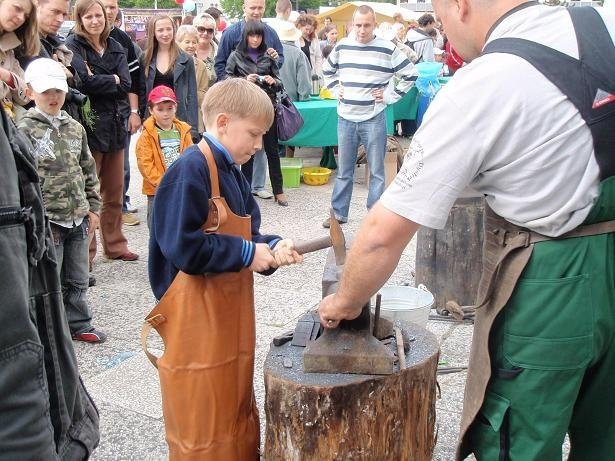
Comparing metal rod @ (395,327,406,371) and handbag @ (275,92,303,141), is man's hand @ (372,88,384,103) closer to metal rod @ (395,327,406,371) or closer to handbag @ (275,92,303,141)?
handbag @ (275,92,303,141)

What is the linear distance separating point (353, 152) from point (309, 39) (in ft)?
18.2

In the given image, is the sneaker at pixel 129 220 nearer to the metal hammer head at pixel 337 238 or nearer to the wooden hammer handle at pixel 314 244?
the wooden hammer handle at pixel 314 244

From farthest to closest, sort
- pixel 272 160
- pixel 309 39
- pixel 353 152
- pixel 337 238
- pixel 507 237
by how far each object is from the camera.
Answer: pixel 309 39, pixel 272 160, pixel 353 152, pixel 337 238, pixel 507 237

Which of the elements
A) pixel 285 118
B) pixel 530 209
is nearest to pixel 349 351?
pixel 530 209

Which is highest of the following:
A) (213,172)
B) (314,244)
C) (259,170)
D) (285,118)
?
(213,172)

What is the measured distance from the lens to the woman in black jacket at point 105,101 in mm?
5434

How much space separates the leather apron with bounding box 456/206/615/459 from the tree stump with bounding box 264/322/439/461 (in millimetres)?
384

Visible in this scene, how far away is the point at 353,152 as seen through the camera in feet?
23.0

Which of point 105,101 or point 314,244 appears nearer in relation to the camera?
point 314,244

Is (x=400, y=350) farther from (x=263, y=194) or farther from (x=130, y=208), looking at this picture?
(x=263, y=194)

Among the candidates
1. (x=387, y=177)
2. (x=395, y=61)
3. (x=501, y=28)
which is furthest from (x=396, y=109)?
(x=501, y=28)

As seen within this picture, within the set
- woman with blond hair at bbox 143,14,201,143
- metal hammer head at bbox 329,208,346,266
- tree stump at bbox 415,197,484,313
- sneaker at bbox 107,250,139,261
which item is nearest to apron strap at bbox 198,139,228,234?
metal hammer head at bbox 329,208,346,266

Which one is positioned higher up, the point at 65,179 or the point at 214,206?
the point at 214,206

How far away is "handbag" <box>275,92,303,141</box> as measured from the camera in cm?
734
